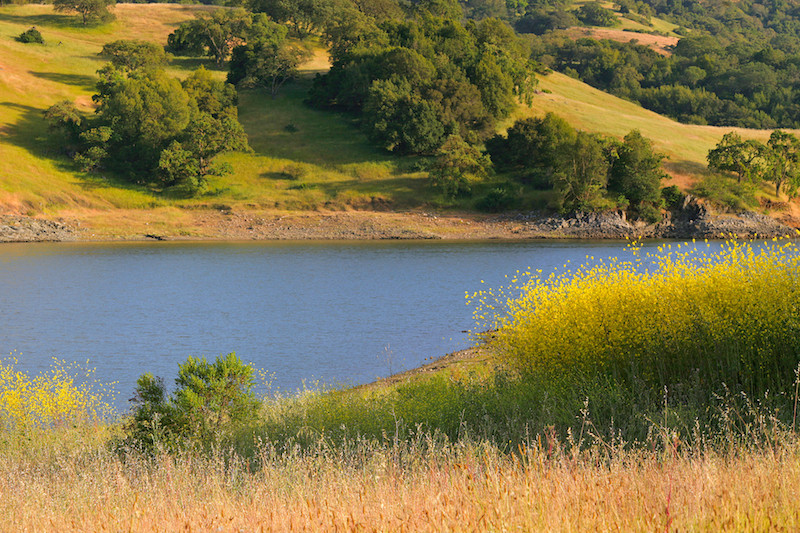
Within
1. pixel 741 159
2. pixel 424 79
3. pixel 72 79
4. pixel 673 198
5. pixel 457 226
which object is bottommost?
pixel 457 226

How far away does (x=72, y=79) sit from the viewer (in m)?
96.7

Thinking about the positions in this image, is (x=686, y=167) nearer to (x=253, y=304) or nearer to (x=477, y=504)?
(x=253, y=304)

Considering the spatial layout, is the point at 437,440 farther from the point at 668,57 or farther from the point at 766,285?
the point at 668,57

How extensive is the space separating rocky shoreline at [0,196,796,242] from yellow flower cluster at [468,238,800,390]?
55612 millimetres

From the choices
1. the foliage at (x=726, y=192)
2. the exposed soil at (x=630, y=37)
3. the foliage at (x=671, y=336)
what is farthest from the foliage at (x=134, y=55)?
the exposed soil at (x=630, y=37)

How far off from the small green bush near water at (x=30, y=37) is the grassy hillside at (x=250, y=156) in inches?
45.1

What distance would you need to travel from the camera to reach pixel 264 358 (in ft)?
76.6

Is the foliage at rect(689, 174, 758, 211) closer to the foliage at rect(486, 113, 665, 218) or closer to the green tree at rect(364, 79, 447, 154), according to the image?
the foliage at rect(486, 113, 665, 218)

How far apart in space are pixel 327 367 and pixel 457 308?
11.1m

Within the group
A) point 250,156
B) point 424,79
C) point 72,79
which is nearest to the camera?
point 250,156

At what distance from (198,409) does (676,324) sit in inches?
326

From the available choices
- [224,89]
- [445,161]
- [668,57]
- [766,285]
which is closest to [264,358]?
[766,285]

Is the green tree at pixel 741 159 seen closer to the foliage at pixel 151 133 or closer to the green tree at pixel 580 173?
the green tree at pixel 580 173

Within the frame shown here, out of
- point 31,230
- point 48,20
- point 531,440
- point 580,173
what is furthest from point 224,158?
point 531,440
